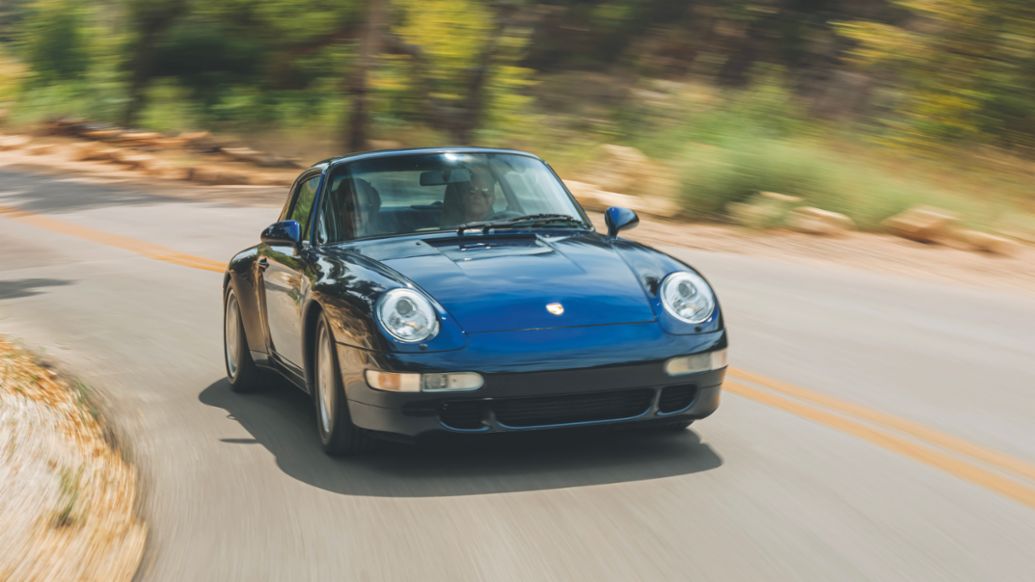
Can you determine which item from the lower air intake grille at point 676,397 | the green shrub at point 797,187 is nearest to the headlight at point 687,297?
the lower air intake grille at point 676,397

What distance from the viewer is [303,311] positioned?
6.56m

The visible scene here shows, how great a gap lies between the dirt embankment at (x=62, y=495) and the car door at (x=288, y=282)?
0.97 meters

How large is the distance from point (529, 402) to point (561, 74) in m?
32.1

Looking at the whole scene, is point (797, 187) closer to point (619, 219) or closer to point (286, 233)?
point (619, 219)

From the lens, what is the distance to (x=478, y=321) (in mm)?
5664

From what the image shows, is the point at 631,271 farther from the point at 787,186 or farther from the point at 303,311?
the point at 787,186

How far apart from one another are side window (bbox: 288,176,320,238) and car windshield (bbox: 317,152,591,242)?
0.25m

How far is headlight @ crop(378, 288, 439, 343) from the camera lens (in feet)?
18.5

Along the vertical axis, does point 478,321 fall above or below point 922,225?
above

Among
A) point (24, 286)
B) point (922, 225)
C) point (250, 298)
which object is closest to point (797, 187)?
point (922, 225)

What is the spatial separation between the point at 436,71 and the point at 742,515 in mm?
25680

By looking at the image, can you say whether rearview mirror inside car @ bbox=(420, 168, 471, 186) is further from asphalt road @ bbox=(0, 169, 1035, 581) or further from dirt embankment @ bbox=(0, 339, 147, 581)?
dirt embankment @ bbox=(0, 339, 147, 581)

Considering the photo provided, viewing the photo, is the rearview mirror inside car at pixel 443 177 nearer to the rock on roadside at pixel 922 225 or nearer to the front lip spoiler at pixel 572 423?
the front lip spoiler at pixel 572 423

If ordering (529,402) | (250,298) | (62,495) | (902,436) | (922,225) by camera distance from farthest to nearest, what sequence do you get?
(922,225) < (250,298) < (902,436) < (529,402) < (62,495)
